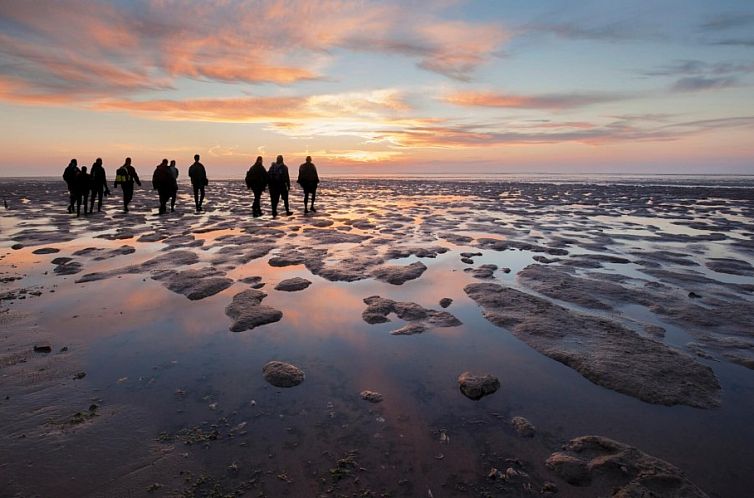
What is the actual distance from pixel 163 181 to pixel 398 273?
1649 cm

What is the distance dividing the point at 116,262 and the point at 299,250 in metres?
4.63

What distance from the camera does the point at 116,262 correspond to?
988 cm

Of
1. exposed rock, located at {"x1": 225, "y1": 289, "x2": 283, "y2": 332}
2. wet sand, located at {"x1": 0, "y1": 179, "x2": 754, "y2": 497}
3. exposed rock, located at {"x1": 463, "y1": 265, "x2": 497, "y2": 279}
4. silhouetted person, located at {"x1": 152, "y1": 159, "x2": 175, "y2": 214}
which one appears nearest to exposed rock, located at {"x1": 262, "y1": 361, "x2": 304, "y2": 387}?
wet sand, located at {"x1": 0, "y1": 179, "x2": 754, "y2": 497}

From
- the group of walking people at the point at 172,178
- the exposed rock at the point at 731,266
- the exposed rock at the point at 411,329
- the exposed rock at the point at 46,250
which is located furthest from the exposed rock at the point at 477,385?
the group of walking people at the point at 172,178

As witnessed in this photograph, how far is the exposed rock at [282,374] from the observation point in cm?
440

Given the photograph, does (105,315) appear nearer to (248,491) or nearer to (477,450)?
(248,491)

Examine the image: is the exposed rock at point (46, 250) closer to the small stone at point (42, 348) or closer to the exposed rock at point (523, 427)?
the small stone at point (42, 348)

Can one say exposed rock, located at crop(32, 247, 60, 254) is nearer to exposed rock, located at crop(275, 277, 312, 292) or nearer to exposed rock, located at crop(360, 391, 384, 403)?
exposed rock, located at crop(275, 277, 312, 292)

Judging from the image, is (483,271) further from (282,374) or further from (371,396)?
(282,374)

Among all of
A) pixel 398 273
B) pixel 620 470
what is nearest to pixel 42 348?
pixel 398 273

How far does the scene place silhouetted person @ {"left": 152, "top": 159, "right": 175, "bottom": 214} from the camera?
64.9ft

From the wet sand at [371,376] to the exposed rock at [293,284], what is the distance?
5 centimetres

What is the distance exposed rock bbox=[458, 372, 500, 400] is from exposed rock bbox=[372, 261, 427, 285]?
13.5ft

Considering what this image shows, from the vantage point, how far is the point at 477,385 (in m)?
4.29
